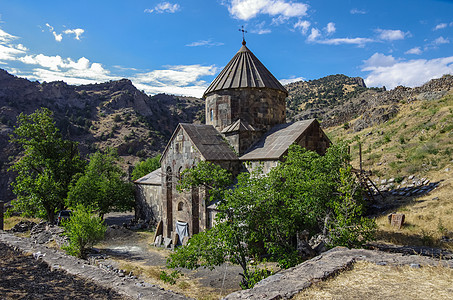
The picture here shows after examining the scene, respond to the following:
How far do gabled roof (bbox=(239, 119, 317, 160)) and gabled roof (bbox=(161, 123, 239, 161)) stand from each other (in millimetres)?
733

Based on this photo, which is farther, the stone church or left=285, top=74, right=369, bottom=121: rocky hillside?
left=285, top=74, right=369, bottom=121: rocky hillside

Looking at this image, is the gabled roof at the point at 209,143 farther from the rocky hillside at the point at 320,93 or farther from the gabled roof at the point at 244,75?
the rocky hillside at the point at 320,93

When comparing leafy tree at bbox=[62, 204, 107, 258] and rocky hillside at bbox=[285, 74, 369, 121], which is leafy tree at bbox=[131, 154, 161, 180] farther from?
rocky hillside at bbox=[285, 74, 369, 121]

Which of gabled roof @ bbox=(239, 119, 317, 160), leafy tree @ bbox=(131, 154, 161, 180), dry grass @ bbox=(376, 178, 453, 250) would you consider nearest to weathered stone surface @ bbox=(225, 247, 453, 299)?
dry grass @ bbox=(376, 178, 453, 250)

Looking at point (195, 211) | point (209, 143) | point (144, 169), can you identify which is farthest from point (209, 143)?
point (144, 169)

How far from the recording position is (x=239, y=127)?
12000 mm

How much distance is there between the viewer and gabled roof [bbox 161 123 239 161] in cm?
1142

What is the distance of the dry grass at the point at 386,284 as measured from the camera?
409 cm

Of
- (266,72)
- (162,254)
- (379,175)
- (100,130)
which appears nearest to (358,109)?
(379,175)

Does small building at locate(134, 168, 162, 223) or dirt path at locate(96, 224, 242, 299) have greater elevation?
small building at locate(134, 168, 162, 223)

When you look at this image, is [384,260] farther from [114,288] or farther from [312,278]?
[114,288]

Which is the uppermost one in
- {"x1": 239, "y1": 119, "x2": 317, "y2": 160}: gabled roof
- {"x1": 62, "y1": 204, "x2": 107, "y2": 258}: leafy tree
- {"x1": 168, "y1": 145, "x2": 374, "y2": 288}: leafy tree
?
{"x1": 239, "y1": 119, "x2": 317, "y2": 160}: gabled roof

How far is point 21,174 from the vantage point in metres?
16.1

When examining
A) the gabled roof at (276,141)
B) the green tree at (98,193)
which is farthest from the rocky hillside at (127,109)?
the green tree at (98,193)
